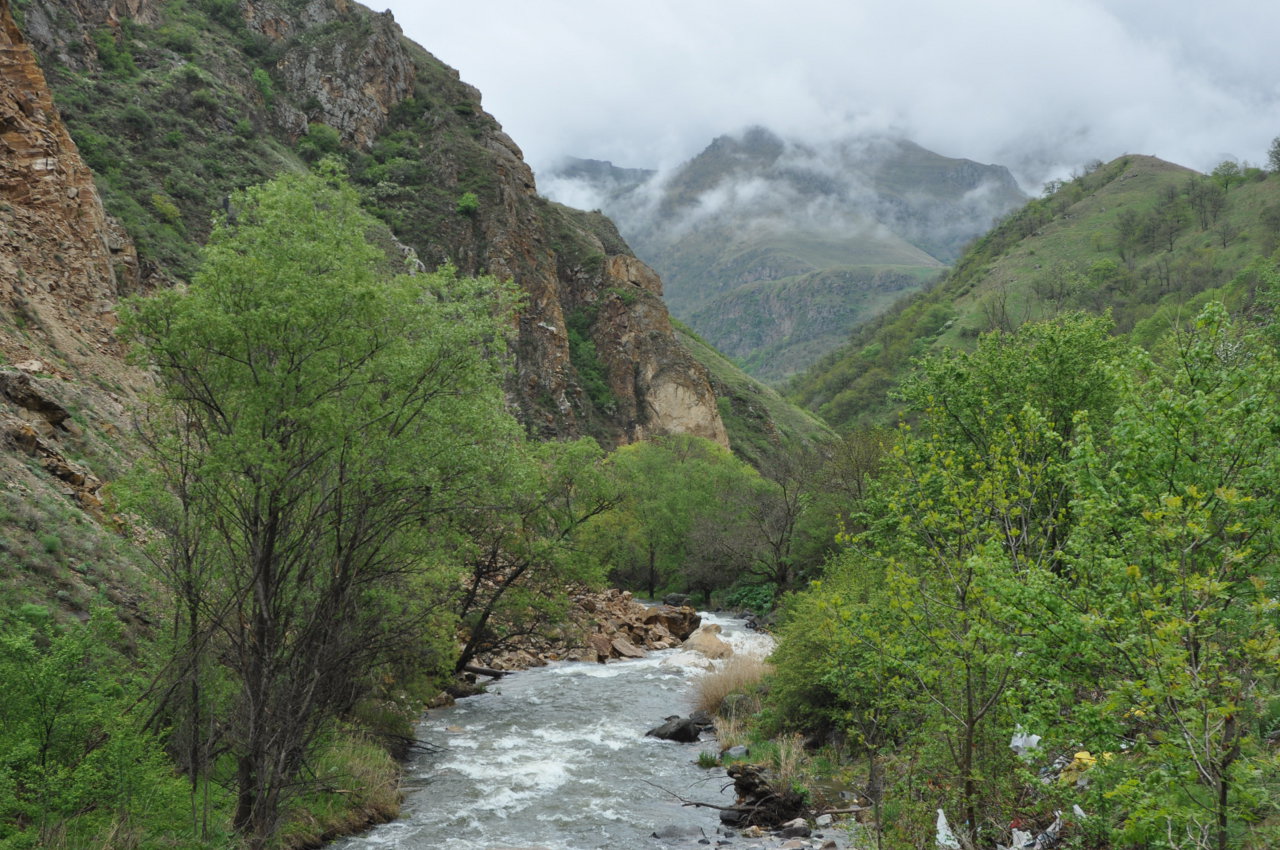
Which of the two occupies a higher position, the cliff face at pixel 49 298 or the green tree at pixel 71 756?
the cliff face at pixel 49 298

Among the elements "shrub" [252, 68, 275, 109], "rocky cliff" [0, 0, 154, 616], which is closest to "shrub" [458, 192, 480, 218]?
"shrub" [252, 68, 275, 109]

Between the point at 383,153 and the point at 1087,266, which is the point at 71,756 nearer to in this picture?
the point at 383,153

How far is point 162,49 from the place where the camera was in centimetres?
5588

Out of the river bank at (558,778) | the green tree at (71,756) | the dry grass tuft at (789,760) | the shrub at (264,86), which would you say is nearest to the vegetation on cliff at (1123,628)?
the dry grass tuft at (789,760)

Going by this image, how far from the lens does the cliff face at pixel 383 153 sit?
4550cm

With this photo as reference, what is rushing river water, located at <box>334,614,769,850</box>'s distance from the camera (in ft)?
43.7

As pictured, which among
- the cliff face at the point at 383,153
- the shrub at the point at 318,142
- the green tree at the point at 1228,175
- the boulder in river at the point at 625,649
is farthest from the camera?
the green tree at the point at 1228,175

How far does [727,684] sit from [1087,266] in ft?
364

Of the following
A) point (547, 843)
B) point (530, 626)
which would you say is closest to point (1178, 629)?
point (547, 843)

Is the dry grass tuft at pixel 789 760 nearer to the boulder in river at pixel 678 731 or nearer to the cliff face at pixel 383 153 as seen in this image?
the boulder in river at pixel 678 731

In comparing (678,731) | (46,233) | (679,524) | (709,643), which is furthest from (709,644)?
(46,233)

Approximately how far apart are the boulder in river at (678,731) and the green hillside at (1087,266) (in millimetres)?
56150

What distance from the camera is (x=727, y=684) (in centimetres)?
2306

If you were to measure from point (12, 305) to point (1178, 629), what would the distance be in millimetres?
26741
